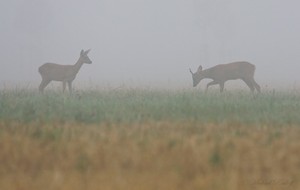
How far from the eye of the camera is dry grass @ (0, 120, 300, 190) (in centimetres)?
432

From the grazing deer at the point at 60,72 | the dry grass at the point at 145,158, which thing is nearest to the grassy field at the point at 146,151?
the dry grass at the point at 145,158

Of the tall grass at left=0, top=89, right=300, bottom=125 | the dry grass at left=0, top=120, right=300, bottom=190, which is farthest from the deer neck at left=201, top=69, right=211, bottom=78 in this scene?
the dry grass at left=0, top=120, right=300, bottom=190

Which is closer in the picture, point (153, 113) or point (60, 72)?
point (153, 113)

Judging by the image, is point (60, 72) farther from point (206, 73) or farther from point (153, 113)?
point (153, 113)

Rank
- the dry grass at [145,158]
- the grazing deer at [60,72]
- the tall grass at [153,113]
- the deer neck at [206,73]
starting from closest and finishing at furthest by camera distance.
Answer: the dry grass at [145,158], the tall grass at [153,113], the grazing deer at [60,72], the deer neck at [206,73]

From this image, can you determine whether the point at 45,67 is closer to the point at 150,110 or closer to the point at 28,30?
the point at 150,110

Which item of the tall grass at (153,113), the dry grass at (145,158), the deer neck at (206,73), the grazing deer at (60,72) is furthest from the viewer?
the deer neck at (206,73)

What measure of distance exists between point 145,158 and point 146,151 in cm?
28

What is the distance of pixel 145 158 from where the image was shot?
5.07 metres

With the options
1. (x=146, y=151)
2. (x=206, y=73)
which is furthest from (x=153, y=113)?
(x=206, y=73)

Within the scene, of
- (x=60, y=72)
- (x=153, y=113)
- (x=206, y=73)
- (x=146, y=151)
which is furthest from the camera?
(x=206, y=73)

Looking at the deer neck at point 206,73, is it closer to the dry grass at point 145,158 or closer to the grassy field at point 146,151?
the grassy field at point 146,151

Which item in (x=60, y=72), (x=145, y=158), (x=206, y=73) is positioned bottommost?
(x=145, y=158)

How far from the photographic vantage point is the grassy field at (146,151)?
436 cm
